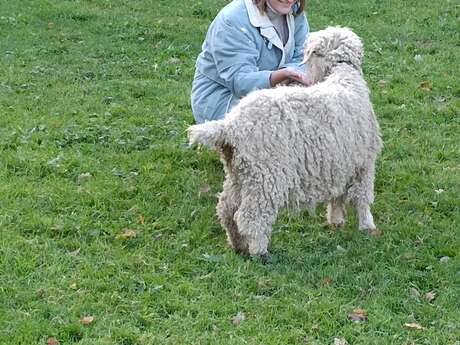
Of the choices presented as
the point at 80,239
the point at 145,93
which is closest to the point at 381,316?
the point at 80,239

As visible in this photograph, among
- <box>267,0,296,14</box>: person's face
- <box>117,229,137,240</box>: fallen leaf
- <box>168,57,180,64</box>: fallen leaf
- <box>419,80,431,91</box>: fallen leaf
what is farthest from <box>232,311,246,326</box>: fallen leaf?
<box>168,57,180,64</box>: fallen leaf

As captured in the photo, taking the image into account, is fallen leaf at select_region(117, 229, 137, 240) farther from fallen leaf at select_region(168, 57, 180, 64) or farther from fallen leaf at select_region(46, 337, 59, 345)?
fallen leaf at select_region(168, 57, 180, 64)

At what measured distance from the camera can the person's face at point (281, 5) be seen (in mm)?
6375

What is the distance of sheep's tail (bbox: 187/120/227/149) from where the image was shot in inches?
204

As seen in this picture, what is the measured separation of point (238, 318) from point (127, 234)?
142 cm

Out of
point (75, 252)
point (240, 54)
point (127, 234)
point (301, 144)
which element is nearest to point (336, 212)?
point (301, 144)

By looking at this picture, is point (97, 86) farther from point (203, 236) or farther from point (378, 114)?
point (203, 236)

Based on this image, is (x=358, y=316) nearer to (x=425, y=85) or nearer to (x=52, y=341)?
(x=52, y=341)

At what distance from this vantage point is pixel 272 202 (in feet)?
17.9

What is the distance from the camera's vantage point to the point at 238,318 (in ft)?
15.9

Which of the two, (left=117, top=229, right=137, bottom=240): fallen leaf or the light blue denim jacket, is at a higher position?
the light blue denim jacket

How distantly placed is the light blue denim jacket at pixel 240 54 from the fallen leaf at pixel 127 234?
1440 millimetres

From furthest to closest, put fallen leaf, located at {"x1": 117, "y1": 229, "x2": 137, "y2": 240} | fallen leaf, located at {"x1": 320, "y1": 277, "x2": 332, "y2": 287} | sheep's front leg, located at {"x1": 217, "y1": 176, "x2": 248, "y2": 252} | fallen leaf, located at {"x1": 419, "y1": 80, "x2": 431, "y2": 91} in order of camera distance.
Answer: fallen leaf, located at {"x1": 419, "y1": 80, "x2": 431, "y2": 91}
fallen leaf, located at {"x1": 117, "y1": 229, "x2": 137, "y2": 240}
sheep's front leg, located at {"x1": 217, "y1": 176, "x2": 248, "y2": 252}
fallen leaf, located at {"x1": 320, "y1": 277, "x2": 332, "y2": 287}

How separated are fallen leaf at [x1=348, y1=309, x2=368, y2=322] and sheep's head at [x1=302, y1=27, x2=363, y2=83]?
2.04 metres
